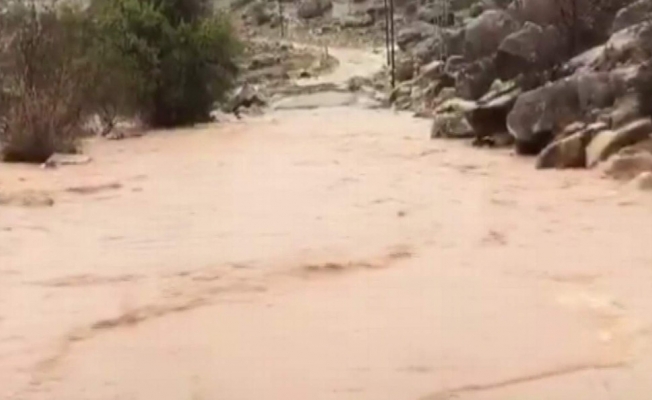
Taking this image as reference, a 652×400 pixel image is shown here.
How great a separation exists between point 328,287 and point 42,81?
9.35 meters

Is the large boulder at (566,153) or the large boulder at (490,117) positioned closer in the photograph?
the large boulder at (566,153)

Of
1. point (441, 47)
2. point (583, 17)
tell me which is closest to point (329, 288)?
point (583, 17)

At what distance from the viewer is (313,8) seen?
4769 cm

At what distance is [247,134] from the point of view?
16.3 metres

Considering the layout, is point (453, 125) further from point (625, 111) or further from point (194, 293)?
point (194, 293)

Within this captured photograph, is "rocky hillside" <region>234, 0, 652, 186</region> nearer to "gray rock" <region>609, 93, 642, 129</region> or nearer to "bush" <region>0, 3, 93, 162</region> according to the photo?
"gray rock" <region>609, 93, 642, 129</region>

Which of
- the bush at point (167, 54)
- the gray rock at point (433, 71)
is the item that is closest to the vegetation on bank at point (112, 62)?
the bush at point (167, 54)

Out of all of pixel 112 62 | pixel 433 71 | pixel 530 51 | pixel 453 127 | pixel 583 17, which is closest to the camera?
pixel 453 127

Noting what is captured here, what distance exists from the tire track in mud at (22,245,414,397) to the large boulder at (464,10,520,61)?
13.0m

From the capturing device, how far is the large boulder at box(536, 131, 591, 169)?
10.4m

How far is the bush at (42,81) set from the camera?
12.3 meters

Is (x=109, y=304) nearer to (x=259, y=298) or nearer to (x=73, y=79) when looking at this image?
(x=259, y=298)

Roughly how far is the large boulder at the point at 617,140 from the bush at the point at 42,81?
5493 mm

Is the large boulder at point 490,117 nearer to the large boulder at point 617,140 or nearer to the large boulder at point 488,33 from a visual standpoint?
the large boulder at point 617,140
